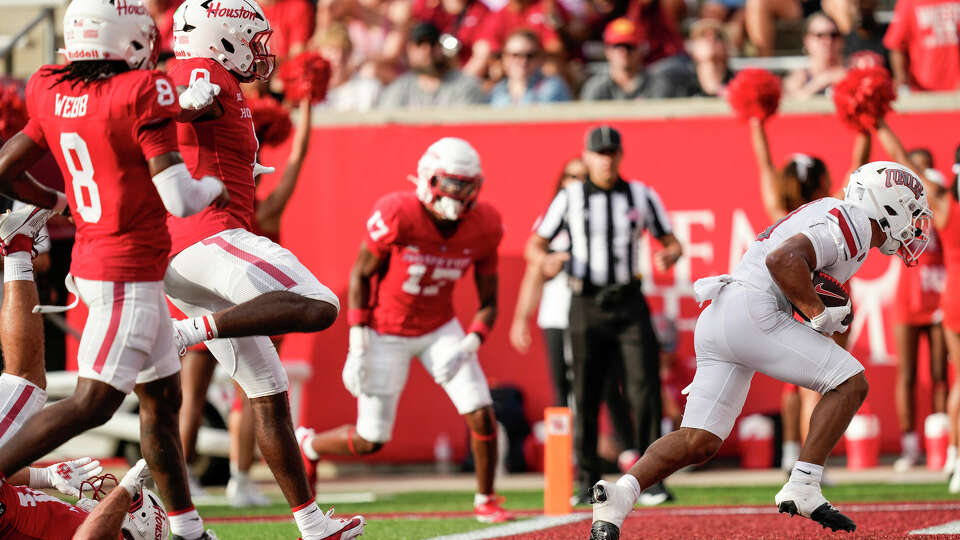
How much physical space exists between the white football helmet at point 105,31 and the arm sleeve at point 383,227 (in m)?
2.54

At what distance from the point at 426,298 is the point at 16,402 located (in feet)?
8.48

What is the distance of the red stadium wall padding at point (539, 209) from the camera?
9172 millimetres

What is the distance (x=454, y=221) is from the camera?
21.5 feet

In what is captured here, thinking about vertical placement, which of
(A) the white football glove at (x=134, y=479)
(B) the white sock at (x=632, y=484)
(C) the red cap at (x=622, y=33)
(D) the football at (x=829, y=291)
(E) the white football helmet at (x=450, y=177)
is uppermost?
(C) the red cap at (x=622, y=33)

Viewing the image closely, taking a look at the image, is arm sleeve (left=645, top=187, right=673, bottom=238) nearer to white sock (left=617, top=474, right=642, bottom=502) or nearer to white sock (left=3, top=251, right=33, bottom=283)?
white sock (left=617, top=474, right=642, bottom=502)

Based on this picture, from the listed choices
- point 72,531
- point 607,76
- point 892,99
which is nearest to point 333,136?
point 607,76

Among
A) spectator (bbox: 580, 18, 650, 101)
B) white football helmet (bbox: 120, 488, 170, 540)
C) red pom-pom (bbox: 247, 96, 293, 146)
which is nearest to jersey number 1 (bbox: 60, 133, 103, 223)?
white football helmet (bbox: 120, 488, 170, 540)

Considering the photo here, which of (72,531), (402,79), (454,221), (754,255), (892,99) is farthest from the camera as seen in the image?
(402,79)

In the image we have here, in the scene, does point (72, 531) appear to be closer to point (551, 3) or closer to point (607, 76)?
point (607, 76)

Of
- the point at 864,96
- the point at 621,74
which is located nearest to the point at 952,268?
the point at 864,96

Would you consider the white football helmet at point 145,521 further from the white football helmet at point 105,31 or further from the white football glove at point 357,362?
the white football glove at point 357,362

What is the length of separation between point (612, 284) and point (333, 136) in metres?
3.02

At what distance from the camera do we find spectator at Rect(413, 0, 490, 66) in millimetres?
11125

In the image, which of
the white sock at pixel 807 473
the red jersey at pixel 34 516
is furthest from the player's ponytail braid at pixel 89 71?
the white sock at pixel 807 473
